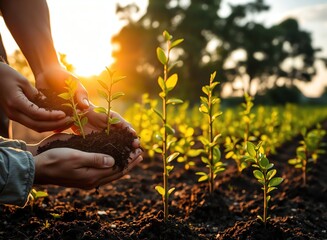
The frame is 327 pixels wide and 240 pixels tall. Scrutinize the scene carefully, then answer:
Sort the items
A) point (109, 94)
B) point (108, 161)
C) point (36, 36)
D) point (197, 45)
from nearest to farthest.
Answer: point (108, 161) → point (109, 94) → point (36, 36) → point (197, 45)

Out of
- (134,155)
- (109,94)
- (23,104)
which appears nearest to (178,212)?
(134,155)

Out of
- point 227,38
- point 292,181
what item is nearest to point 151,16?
point 227,38

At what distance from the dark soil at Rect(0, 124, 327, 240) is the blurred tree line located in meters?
22.5

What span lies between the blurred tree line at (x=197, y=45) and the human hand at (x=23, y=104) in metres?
23.8

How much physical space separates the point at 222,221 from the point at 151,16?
26387 mm

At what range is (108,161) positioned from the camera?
2049mm

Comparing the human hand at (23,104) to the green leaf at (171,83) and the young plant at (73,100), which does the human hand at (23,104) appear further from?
the green leaf at (171,83)

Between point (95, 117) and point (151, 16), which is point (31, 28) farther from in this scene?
point (151, 16)

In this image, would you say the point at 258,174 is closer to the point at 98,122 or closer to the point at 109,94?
the point at 109,94

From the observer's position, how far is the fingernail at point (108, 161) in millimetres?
2031

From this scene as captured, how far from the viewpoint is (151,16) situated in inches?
1089

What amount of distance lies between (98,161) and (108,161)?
2.6 inches

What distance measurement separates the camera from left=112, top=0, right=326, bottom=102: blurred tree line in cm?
2700

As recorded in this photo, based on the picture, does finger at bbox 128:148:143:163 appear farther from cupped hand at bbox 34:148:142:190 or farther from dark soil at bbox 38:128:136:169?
cupped hand at bbox 34:148:142:190
